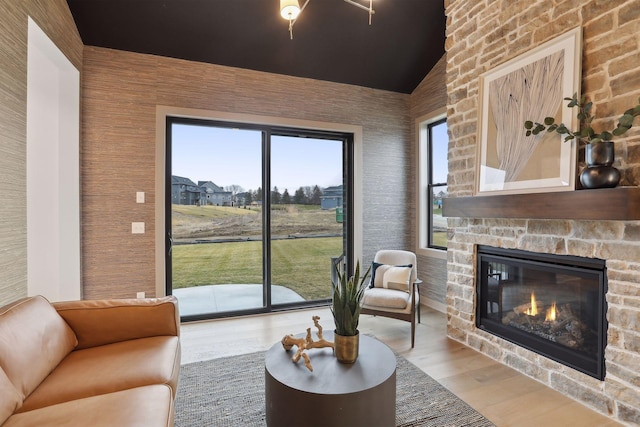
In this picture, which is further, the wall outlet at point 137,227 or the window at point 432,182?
the window at point 432,182

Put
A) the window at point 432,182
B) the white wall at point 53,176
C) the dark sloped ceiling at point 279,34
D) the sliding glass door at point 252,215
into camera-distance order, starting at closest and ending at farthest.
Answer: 1. the white wall at point 53,176
2. the dark sloped ceiling at point 279,34
3. the sliding glass door at point 252,215
4. the window at point 432,182

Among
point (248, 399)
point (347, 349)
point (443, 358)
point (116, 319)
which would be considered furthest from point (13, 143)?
point (443, 358)

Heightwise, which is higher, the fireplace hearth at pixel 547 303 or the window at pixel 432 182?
the window at pixel 432 182

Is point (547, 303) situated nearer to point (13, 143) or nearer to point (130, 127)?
point (13, 143)

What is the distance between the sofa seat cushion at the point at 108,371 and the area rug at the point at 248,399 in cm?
44

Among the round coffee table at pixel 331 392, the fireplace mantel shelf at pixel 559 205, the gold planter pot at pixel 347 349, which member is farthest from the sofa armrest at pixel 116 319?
the fireplace mantel shelf at pixel 559 205

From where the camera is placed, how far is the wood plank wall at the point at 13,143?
200cm

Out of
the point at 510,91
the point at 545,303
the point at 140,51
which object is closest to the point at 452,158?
the point at 510,91

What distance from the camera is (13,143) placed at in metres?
2.12

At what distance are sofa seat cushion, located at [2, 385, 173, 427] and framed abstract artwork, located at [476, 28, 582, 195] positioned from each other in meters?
2.59

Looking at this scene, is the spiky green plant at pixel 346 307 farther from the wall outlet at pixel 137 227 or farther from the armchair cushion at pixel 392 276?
the wall outlet at pixel 137 227

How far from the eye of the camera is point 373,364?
1842 millimetres

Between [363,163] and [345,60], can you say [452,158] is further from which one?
[345,60]

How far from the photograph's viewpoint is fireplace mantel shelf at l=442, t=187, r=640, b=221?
1830mm
